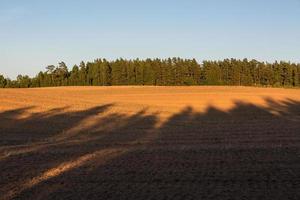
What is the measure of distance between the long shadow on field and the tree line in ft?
261

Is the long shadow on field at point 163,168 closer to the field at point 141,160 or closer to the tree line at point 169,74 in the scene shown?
the field at point 141,160

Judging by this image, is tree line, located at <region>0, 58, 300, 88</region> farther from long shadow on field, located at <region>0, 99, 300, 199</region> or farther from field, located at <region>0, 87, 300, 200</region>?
long shadow on field, located at <region>0, 99, 300, 199</region>

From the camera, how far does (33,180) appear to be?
1175cm

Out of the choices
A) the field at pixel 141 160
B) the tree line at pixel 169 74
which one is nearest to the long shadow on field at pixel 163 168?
the field at pixel 141 160

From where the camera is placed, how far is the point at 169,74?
10250 centimetres

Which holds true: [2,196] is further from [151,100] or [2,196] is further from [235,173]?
[151,100]

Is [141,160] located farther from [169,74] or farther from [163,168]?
[169,74]

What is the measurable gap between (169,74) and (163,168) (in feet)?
294

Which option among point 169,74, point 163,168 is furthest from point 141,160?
point 169,74

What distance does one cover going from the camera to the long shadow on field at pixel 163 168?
34.2ft

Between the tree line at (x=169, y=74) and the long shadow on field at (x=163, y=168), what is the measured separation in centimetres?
7942

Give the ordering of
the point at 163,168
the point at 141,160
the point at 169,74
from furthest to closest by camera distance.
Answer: the point at 169,74
the point at 141,160
the point at 163,168

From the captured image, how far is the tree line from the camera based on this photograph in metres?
102

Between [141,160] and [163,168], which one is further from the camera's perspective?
[141,160]
